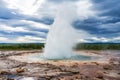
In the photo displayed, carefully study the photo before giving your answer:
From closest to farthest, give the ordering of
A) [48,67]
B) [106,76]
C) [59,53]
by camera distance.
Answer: [106,76] → [48,67] → [59,53]

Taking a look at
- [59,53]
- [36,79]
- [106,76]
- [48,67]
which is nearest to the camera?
[36,79]

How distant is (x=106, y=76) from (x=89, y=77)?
3.65ft

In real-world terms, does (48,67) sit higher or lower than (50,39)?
lower

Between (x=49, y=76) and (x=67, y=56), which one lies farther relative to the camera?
(x=67, y=56)

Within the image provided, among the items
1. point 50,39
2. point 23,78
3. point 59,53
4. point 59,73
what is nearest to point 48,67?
point 59,73

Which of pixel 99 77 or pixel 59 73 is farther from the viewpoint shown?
pixel 59 73

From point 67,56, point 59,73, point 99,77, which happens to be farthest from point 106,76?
point 67,56

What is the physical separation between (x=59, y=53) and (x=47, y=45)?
6.28 feet

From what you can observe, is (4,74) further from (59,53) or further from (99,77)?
(59,53)

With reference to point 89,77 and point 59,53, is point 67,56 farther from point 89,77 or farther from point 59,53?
point 89,77

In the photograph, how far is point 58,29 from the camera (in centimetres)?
2603

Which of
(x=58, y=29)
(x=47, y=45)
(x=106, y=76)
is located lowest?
(x=106, y=76)

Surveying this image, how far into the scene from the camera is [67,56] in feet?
81.7

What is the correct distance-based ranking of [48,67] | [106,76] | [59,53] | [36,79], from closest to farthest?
[36,79]
[106,76]
[48,67]
[59,53]
